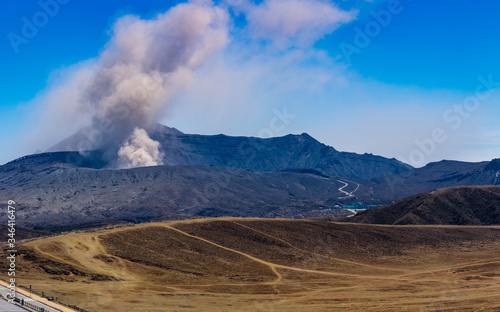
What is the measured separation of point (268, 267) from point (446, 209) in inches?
3430

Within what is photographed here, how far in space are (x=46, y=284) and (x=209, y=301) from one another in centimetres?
2115

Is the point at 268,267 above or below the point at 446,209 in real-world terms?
below

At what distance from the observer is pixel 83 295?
57.4m

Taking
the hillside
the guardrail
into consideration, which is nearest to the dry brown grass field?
the guardrail

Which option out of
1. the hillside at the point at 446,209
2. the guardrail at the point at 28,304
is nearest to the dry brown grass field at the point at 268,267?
the guardrail at the point at 28,304

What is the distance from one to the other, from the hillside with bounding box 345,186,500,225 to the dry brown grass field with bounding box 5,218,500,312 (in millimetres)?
21753

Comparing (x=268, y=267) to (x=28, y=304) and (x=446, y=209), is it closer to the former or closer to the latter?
(x=28, y=304)

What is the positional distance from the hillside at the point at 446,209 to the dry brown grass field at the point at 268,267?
71.4ft

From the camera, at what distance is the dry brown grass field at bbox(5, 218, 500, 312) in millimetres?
56781

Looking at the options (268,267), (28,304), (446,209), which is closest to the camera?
(28,304)

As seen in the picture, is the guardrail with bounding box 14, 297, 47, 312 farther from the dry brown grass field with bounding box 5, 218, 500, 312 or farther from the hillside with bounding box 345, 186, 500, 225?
the hillside with bounding box 345, 186, 500, 225

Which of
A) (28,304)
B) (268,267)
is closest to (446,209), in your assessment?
(268,267)

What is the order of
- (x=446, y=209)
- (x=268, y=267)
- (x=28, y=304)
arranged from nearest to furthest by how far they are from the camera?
1. (x=28, y=304)
2. (x=268, y=267)
3. (x=446, y=209)

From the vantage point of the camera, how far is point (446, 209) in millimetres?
152875
